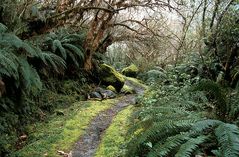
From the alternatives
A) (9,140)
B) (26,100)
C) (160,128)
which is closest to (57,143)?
(9,140)

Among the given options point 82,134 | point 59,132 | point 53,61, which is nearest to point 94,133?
point 82,134

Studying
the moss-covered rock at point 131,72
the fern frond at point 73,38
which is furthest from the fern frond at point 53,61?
the moss-covered rock at point 131,72

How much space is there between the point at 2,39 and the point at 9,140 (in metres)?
1.98

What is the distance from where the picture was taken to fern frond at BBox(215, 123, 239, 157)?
12.7 ft

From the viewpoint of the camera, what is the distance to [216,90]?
5.37 metres

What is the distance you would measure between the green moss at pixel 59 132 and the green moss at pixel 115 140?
591mm

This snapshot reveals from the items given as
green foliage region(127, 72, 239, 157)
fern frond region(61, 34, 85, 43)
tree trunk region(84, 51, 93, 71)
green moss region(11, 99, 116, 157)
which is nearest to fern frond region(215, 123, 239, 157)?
green foliage region(127, 72, 239, 157)

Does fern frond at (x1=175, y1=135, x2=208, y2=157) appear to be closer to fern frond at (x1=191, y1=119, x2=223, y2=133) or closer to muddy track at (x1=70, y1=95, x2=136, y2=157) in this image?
fern frond at (x1=191, y1=119, x2=223, y2=133)

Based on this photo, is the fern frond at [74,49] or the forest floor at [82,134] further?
the fern frond at [74,49]

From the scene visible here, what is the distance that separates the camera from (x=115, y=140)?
287 inches

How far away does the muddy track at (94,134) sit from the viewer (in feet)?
22.3

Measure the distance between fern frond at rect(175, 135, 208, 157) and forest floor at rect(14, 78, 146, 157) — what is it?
2163mm

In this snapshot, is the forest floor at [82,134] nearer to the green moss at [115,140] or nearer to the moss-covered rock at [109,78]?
the green moss at [115,140]

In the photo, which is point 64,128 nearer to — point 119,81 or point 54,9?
point 54,9
